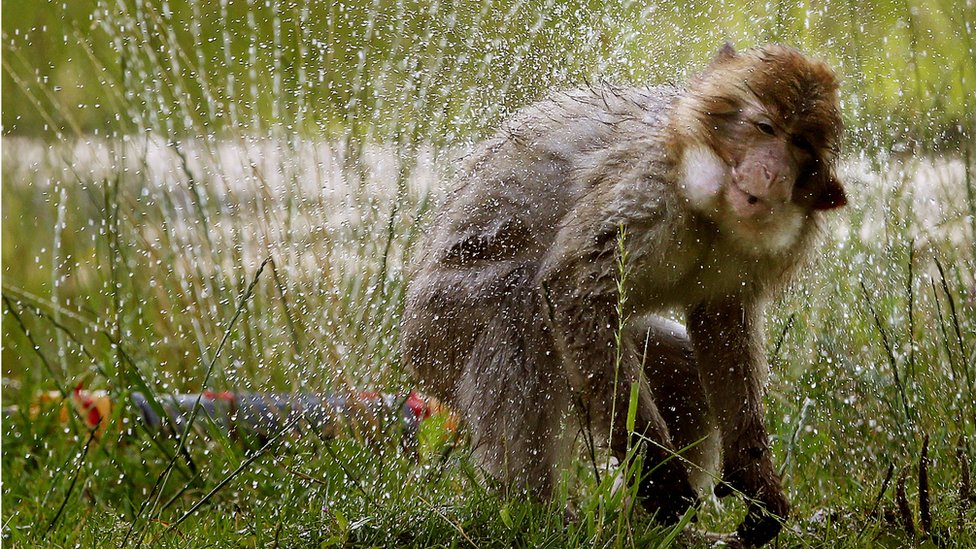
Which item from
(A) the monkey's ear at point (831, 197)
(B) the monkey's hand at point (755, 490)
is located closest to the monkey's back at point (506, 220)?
(A) the monkey's ear at point (831, 197)

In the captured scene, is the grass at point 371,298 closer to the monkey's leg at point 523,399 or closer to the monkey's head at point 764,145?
the monkey's leg at point 523,399

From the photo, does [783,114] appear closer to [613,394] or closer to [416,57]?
[613,394]

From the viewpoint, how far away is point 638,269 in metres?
2.88

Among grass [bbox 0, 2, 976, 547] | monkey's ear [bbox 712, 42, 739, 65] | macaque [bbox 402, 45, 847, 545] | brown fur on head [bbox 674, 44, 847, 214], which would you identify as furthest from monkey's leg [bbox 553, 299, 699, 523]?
monkey's ear [bbox 712, 42, 739, 65]

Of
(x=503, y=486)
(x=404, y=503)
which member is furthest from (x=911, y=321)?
(x=404, y=503)

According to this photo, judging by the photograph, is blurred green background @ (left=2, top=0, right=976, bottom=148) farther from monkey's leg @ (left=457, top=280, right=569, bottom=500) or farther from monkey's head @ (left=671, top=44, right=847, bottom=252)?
monkey's leg @ (left=457, top=280, right=569, bottom=500)

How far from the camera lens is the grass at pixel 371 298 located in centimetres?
304

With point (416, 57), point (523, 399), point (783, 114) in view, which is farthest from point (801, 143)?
point (416, 57)

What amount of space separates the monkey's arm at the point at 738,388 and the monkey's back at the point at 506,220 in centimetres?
52

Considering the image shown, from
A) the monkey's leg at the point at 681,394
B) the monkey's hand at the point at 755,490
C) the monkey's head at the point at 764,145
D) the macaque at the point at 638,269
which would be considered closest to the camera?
the monkey's head at the point at 764,145

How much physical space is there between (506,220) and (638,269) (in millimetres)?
571

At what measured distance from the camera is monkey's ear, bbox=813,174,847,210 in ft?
9.09

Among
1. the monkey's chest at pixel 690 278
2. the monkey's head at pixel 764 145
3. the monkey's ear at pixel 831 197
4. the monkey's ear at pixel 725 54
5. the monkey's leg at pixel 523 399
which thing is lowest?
the monkey's leg at pixel 523 399

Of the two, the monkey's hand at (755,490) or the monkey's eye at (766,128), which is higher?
the monkey's eye at (766,128)
